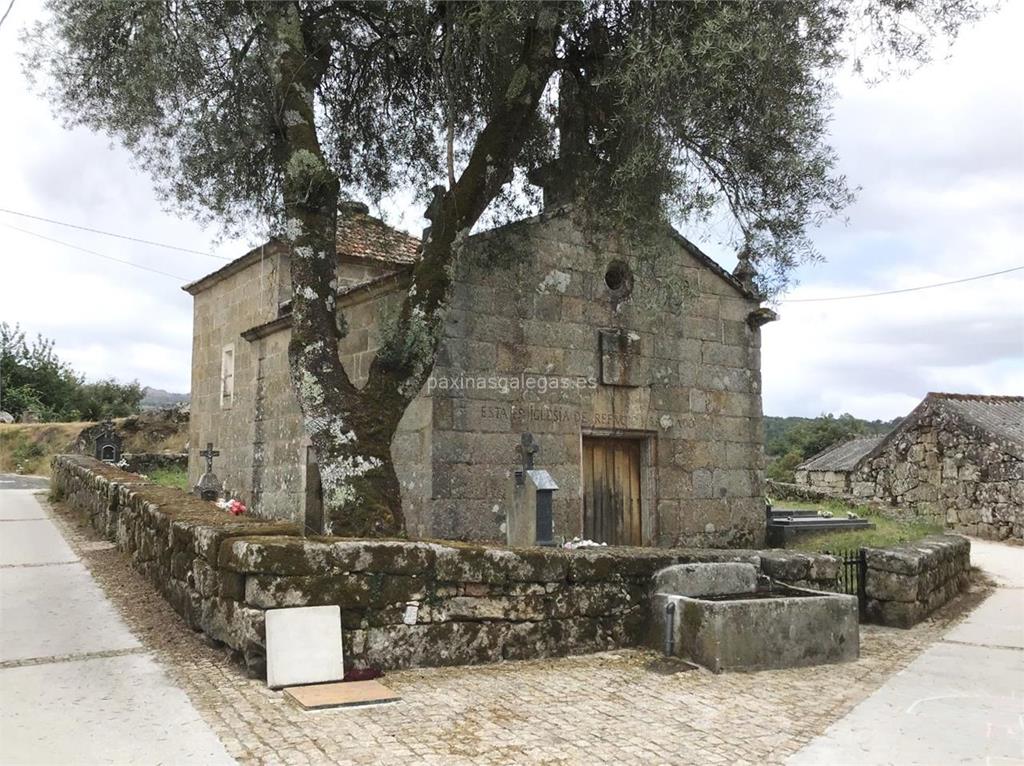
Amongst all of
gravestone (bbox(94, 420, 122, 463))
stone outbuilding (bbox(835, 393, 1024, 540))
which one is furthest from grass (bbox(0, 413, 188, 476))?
stone outbuilding (bbox(835, 393, 1024, 540))

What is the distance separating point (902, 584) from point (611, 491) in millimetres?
3848

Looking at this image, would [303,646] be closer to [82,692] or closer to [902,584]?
[82,692]

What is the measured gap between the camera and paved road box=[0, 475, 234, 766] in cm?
395

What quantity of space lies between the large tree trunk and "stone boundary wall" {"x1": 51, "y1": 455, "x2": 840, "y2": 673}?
1094 millimetres

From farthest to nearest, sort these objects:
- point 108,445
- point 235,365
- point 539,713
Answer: point 108,445 → point 235,365 → point 539,713

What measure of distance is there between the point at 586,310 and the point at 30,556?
26.4 feet

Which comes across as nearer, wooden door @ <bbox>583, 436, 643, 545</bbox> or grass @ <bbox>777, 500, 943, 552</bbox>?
wooden door @ <bbox>583, 436, 643, 545</bbox>

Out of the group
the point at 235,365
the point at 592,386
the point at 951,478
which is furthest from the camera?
the point at 951,478

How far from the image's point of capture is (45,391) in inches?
1684

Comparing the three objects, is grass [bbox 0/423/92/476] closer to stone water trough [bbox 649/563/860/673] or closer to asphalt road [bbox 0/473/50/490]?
asphalt road [bbox 0/473/50/490]

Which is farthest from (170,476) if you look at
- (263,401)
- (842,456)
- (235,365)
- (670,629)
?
(670,629)

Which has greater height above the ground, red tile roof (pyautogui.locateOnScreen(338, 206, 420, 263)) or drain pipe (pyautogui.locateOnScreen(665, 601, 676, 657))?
red tile roof (pyautogui.locateOnScreen(338, 206, 420, 263))

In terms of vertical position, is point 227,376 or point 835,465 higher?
point 227,376

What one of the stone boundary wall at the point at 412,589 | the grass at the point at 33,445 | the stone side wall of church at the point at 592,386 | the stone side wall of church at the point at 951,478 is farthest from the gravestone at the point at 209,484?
the grass at the point at 33,445
